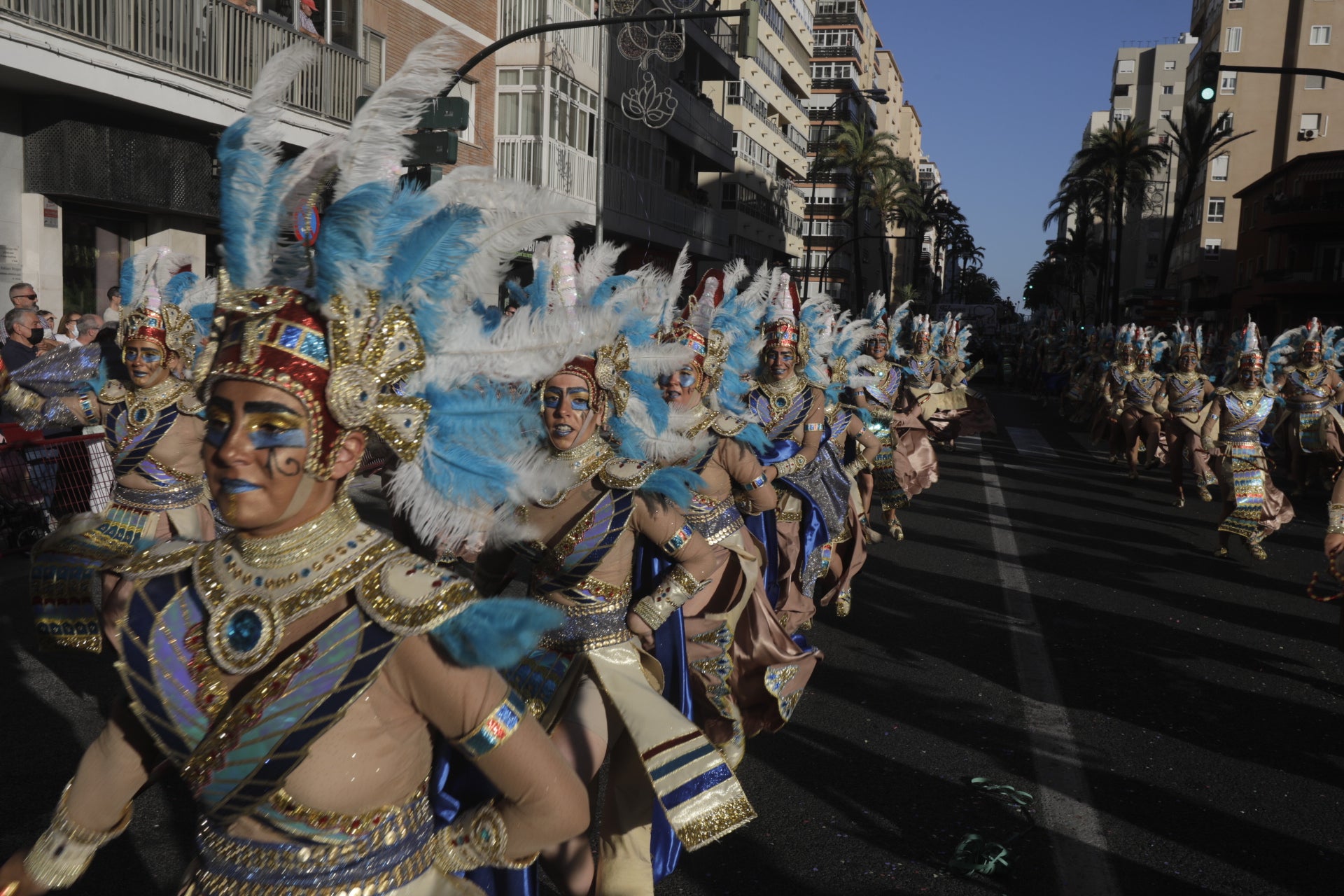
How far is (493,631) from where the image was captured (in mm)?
1997

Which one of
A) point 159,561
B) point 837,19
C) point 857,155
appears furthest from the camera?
point 837,19

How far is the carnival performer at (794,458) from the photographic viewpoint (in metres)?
7.66

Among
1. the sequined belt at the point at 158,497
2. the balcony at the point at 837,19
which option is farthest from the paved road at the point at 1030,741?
the balcony at the point at 837,19

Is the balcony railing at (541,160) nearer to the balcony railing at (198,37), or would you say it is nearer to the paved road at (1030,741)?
the balcony railing at (198,37)

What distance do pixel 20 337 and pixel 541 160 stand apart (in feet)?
43.8

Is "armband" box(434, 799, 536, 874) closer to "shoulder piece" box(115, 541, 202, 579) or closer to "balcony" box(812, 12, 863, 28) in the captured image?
"shoulder piece" box(115, 541, 202, 579)

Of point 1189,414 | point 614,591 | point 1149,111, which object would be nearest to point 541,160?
point 1189,414

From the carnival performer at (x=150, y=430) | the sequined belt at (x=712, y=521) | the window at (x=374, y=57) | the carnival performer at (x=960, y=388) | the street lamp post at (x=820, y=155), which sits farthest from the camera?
the street lamp post at (x=820, y=155)

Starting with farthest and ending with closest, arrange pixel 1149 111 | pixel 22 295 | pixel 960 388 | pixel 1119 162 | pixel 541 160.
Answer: pixel 1149 111, pixel 1119 162, pixel 541 160, pixel 960 388, pixel 22 295

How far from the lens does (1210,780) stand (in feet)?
18.5

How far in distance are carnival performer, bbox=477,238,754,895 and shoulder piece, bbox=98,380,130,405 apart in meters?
3.04

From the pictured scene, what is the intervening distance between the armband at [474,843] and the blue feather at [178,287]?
513 centimetres

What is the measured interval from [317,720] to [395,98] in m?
1.19

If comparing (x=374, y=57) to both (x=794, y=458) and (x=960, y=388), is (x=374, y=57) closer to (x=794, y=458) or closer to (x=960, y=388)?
(x=960, y=388)
